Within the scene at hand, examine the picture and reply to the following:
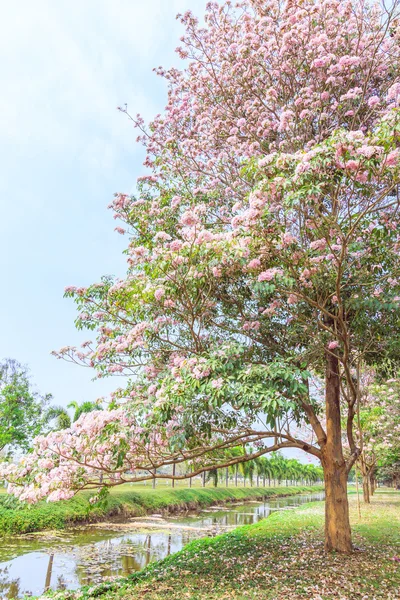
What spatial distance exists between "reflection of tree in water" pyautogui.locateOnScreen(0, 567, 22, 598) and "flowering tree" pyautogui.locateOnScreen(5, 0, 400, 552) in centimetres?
383

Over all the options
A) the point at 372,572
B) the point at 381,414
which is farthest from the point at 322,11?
the point at 381,414

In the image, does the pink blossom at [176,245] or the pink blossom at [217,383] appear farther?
the pink blossom at [176,245]

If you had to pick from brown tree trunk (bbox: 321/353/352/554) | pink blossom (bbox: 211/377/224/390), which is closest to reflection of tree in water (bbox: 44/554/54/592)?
brown tree trunk (bbox: 321/353/352/554)

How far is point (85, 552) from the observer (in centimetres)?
1240

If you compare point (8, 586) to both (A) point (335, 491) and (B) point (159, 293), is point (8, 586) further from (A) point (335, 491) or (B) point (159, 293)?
Answer: (B) point (159, 293)

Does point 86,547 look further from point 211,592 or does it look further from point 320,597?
point 320,597

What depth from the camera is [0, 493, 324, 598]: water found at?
9653mm

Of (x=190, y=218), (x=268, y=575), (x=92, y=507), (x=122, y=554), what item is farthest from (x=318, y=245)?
(x=122, y=554)

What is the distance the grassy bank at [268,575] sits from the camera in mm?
6012

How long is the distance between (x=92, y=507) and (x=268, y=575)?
131 inches

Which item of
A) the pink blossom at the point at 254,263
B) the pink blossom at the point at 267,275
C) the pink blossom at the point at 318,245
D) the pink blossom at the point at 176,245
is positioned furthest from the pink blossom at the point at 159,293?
the pink blossom at the point at 318,245

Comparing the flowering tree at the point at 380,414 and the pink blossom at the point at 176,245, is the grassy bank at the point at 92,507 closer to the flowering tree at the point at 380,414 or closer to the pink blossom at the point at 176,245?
the pink blossom at the point at 176,245

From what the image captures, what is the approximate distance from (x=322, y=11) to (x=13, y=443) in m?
25.0

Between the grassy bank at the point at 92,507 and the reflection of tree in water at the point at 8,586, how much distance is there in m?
1.48
